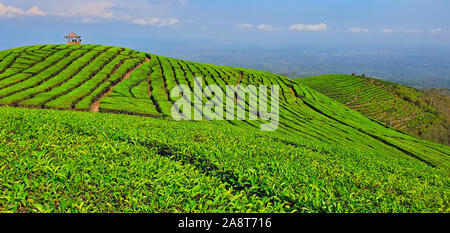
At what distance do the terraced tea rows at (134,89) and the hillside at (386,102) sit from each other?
38.6m

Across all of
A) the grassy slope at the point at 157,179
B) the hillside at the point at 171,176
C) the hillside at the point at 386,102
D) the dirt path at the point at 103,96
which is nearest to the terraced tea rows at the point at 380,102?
the hillside at the point at 386,102

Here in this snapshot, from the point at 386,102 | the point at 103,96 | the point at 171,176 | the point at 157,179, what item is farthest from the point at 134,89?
the point at 386,102

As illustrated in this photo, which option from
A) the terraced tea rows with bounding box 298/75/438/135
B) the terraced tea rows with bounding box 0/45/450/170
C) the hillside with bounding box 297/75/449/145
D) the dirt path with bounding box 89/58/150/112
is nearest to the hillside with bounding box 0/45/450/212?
the terraced tea rows with bounding box 0/45/450/170

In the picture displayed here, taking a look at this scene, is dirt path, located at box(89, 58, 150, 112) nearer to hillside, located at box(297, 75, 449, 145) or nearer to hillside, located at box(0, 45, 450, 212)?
hillside, located at box(0, 45, 450, 212)

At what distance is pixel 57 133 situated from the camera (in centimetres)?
823

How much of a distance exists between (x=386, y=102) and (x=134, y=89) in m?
99.5

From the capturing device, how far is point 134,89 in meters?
35.1

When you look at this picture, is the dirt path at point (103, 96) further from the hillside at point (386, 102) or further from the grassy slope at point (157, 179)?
the hillside at point (386, 102)

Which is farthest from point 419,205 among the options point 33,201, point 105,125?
point 105,125

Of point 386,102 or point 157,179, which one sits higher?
point 157,179

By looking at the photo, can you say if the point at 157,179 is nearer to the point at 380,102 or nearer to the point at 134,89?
the point at 134,89

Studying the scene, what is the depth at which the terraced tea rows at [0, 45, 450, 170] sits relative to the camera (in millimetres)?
28203
